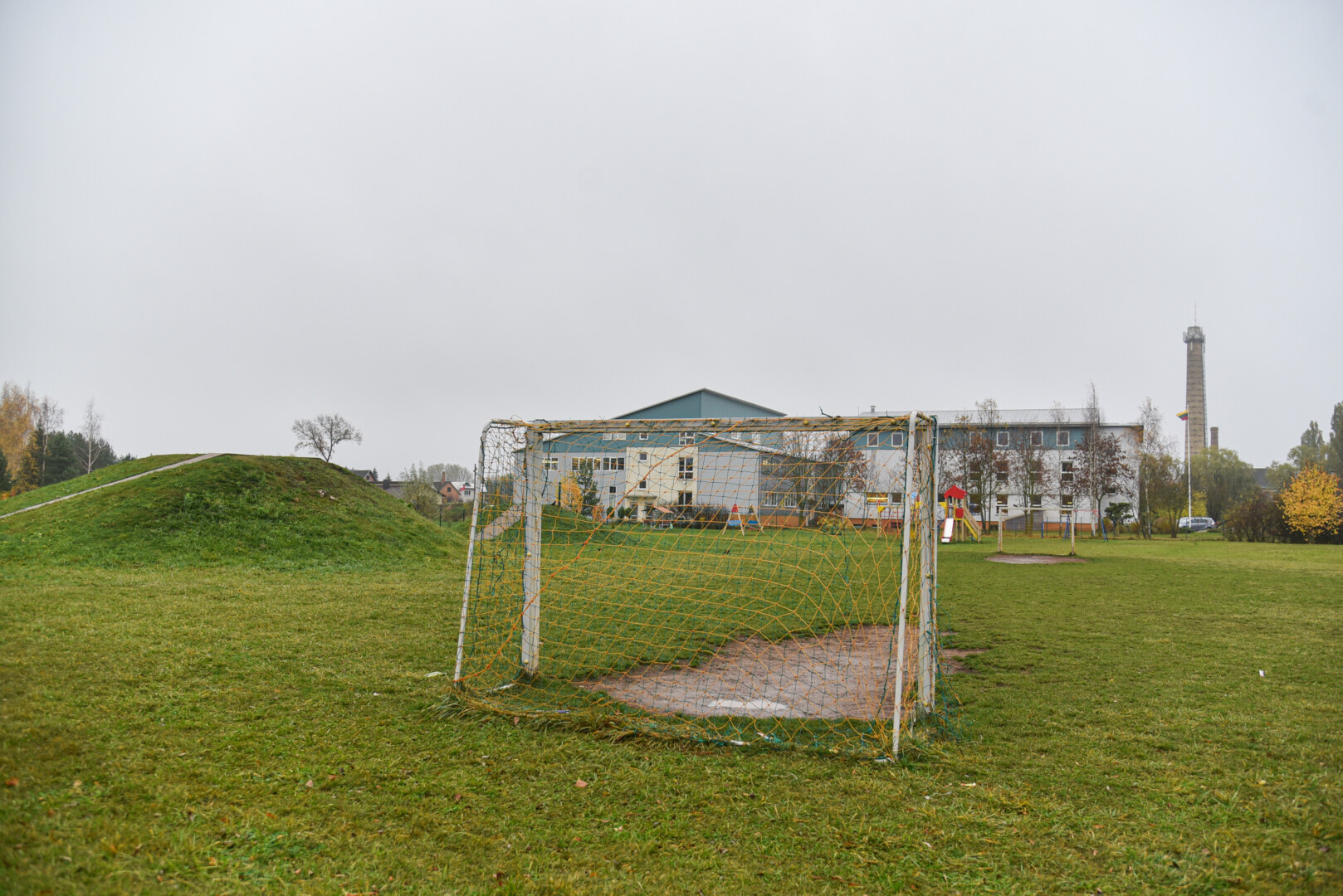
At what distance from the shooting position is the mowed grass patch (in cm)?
286

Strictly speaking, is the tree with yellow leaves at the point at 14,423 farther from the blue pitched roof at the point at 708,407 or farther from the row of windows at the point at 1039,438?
the row of windows at the point at 1039,438

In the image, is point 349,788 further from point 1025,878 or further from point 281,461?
point 281,461

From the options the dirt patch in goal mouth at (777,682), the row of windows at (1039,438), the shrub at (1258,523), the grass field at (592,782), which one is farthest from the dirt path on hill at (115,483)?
the row of windows at (1039,438)

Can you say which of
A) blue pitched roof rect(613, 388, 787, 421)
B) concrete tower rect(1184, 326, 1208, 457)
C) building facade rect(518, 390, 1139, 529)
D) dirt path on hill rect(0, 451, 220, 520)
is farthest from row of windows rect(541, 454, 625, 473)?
concrete tower rect(1184, 326, 1208, 457)

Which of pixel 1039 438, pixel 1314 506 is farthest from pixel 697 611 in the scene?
pixel 1039 438

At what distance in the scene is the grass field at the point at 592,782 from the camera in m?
2.86

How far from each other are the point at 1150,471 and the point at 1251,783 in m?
41.0

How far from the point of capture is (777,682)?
6.02m

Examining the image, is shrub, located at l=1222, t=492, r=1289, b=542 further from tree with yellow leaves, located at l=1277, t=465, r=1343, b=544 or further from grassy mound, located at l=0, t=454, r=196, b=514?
grassy mound, located at l=0, t=454, r=196, b=514

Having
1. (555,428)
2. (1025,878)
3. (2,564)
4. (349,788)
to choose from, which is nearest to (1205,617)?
(1025,878)

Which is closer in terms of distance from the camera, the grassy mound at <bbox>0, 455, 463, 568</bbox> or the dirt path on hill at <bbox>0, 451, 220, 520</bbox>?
the grassy mound at <bbox>0, 455, 463, 568</bbox>

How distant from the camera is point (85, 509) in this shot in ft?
41.6

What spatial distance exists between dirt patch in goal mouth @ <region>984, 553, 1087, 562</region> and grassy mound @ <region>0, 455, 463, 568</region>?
48.1 feet

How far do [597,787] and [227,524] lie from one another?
1191cm
